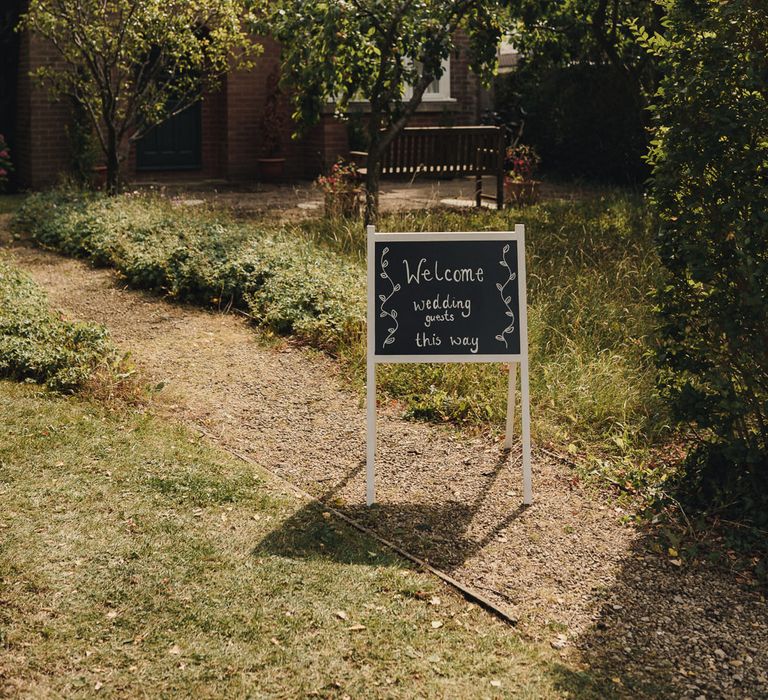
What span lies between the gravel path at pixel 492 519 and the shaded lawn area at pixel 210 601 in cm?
24

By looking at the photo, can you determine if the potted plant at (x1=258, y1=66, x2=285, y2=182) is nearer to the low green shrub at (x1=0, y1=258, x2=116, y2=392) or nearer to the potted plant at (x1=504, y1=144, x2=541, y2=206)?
the potted plant at (x1=504, y1=144, x2=541, y2=206)

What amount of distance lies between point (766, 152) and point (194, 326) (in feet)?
15.2

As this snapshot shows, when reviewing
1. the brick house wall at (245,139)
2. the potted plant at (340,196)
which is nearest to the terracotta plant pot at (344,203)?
the potted plant at (340,196)

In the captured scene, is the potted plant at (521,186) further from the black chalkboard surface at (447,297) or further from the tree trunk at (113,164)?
the black chalkboard surface at (447,297)

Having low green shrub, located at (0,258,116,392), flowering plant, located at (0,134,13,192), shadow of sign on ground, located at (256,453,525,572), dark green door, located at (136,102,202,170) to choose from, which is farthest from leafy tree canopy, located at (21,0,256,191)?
shadow of sign on ground, located at (256,453,525,572)

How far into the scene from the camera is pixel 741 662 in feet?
12.2

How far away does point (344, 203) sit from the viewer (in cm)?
1204

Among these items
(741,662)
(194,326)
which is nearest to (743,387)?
(741,662)

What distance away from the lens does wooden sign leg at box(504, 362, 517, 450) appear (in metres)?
5.44

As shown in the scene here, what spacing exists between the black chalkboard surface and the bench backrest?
8.17 meters

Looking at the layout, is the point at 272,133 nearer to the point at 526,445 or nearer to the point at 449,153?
the point at 449,153

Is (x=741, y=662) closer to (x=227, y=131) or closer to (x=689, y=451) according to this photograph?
(x=689, y=451)

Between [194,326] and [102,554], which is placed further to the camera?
[194,326]

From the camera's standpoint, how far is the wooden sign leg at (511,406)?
17.9 ft
